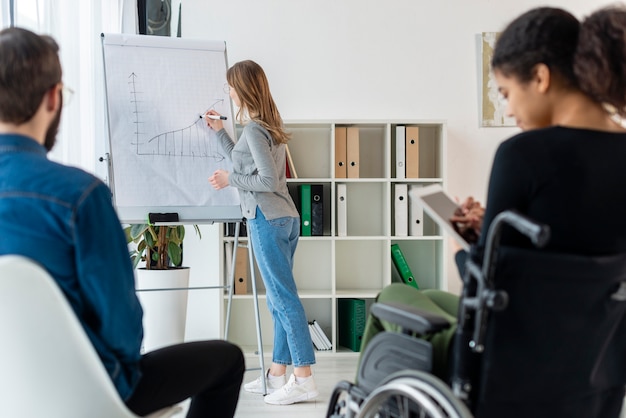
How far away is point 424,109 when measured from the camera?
426 cm

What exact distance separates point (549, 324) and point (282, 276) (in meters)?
1.71

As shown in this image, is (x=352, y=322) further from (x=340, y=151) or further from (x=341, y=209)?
(x=340, y=151)

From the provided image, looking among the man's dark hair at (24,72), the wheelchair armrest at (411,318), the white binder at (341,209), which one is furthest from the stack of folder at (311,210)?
the man's dark hair at (24,72)

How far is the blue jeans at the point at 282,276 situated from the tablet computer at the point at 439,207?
136 cm

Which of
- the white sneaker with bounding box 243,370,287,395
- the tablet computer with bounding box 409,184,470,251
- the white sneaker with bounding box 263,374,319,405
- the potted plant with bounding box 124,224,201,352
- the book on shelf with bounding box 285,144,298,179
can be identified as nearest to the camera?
the tablet computer with bounding box 409,184,470,251

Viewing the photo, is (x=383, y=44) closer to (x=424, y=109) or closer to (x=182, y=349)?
(x=424, y=109)

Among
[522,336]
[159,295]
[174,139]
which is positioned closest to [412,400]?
[522,336]

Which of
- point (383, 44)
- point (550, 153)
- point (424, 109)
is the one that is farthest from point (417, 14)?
point (550, 153)

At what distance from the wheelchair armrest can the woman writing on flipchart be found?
4.74 feet

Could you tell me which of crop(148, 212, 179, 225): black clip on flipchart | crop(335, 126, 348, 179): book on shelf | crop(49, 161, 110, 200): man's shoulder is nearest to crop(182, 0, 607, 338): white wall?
crop(335, 126, 348, 179): book on shelf

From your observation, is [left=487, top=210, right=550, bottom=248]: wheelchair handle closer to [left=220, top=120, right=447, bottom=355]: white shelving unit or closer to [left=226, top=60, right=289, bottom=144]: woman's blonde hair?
[left=226, top=60, right=289, bottom=144]: woman's blonde hair

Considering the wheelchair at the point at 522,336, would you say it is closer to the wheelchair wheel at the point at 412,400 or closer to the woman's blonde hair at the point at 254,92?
the wheelchair wheel at the point at 412,400

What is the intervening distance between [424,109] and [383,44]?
49cm

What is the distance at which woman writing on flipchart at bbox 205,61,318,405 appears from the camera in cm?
283
